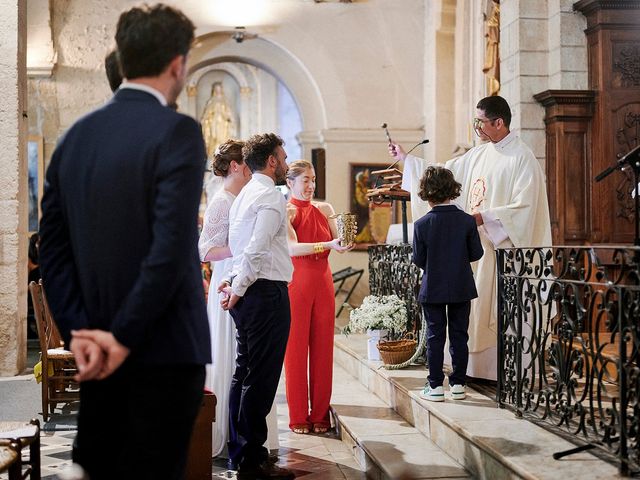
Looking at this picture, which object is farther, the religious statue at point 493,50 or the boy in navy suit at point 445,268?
the religious statue at point 493,50

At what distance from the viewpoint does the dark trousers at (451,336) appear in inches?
188

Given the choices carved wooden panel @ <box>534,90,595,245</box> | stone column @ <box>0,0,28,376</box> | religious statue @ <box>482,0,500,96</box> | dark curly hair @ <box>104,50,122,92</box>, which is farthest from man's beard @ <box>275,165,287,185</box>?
religious statue @ <box>482,0,500,96</box>

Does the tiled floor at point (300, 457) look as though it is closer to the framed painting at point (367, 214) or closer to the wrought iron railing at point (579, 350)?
the wrought iron railing at point (579, 350)

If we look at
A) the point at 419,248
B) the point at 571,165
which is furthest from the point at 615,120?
the point at 419,248

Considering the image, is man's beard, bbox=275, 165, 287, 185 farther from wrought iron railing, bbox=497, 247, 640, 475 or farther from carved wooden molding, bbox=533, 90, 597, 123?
carved wooden molding, bbox=533, 90, 597, 123

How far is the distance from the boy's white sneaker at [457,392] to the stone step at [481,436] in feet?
0.12

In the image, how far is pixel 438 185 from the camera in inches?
186

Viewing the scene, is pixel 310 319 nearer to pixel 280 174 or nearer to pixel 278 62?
pixel 280 174

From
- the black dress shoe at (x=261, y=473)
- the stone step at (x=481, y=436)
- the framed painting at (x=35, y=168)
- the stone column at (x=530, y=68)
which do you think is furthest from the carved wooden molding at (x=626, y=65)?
the framed painting at (x=35, y=168)

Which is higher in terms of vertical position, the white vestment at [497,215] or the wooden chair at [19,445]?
the white vestment at [497,215]

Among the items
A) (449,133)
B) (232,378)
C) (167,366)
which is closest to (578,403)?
(232,378)

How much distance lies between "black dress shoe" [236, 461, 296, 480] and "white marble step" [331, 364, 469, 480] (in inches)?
20.3

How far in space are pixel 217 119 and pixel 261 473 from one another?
65.1 feet

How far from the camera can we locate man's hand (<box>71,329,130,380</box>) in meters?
1.91
